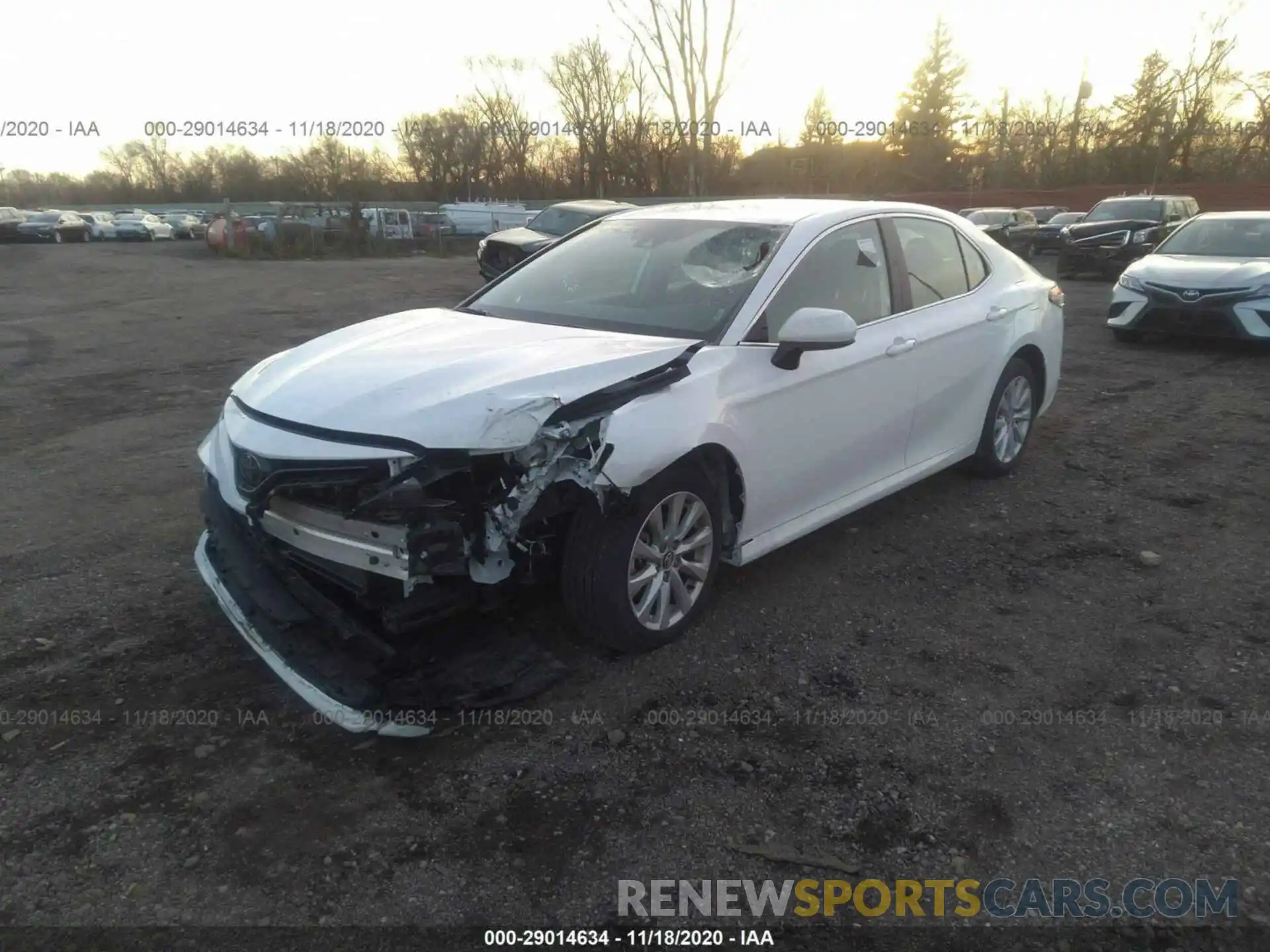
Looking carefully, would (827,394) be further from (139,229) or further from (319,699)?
(139,229)

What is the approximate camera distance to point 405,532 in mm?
2902

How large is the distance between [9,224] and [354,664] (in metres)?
39.8

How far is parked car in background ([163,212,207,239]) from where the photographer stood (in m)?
39.5

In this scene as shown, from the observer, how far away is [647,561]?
3.42 meters

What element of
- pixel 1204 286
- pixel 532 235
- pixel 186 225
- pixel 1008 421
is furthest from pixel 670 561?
pixel 186 225

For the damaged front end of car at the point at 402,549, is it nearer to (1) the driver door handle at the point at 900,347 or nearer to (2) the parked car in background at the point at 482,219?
(1) the driver door handle at the point at 900,347

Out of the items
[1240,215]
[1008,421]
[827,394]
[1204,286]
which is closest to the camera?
[827,394]

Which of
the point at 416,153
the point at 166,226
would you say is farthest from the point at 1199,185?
the point at 166,226

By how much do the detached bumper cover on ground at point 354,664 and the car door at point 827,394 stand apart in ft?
3.85

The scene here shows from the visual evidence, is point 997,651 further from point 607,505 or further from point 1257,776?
point 607,505

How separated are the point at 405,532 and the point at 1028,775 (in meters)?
2.09

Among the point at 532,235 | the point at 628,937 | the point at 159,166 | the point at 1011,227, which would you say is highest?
the point at 159,166

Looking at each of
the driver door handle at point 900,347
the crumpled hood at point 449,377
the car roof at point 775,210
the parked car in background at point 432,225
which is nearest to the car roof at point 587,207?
the car roof at point 775,210

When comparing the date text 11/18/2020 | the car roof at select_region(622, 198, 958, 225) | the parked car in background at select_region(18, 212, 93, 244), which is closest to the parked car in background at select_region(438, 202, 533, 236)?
the parked car in background at select_region(18, 212, 93, 244)
